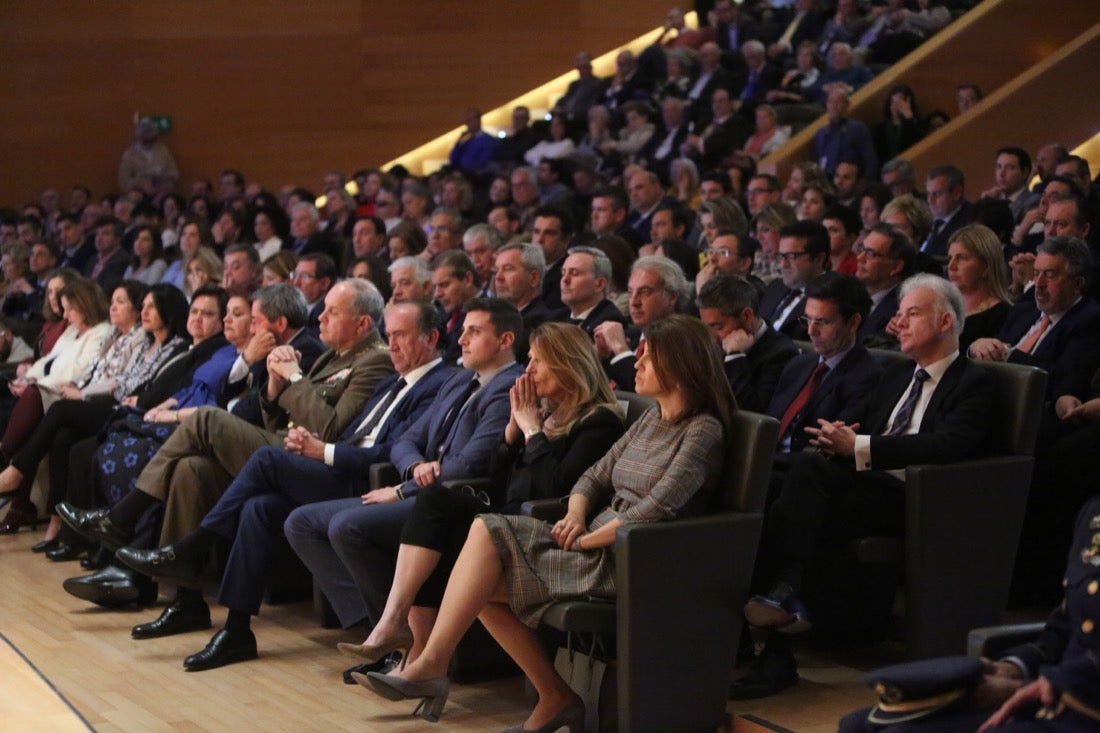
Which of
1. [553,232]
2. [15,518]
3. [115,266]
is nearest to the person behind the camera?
[15,518]

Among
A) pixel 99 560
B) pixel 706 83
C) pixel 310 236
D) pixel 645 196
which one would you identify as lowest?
pixel 99 560

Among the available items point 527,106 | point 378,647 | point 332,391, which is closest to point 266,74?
point 527,106

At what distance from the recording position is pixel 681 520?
2.87 metres

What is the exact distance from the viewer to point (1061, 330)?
3801 millimetres

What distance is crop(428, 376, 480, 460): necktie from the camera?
12.0ft

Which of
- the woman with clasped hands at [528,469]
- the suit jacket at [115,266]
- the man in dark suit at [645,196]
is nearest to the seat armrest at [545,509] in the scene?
Answer: the woman with clasped hands at [528,469]

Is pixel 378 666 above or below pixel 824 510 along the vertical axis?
below

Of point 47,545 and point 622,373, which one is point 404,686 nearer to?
point 622,373

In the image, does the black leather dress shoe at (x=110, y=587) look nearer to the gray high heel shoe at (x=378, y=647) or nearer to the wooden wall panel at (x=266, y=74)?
the gray high heel shoe at (x=378, y=647)

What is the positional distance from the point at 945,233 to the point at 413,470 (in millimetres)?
2892

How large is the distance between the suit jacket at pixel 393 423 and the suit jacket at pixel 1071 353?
149cm

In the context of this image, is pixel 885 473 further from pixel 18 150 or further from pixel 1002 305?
pixel 18 150

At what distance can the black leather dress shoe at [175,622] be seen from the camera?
153 inches

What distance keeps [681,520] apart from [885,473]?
0.63m
